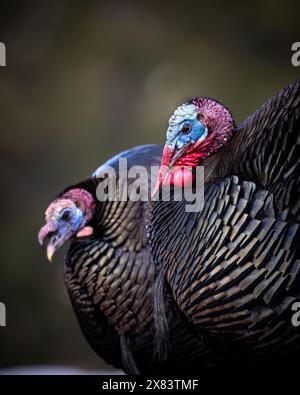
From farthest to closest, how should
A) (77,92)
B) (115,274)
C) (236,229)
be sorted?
1. (77,92)
2. (115,274)
3. (236,229)

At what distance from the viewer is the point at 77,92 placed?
5031mm

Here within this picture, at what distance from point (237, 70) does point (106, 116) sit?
100 centimetres

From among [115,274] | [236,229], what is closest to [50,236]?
[115,274]

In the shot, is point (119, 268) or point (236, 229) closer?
point (236, 229)

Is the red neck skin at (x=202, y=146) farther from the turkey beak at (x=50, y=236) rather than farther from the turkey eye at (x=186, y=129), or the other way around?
the turkey beak at (x=50, y=236)

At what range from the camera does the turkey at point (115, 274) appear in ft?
8.49

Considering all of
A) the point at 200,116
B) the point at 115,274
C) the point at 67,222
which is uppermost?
the point at 200,116

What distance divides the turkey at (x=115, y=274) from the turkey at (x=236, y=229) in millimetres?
400

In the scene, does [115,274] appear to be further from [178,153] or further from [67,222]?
[178,153]

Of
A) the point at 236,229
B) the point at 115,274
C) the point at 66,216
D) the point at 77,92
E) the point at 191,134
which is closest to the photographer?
the point at 236,229

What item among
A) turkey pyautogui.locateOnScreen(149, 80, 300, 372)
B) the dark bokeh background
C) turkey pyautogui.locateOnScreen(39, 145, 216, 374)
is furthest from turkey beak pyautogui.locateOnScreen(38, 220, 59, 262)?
the dark bokeh background

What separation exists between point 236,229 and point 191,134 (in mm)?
400

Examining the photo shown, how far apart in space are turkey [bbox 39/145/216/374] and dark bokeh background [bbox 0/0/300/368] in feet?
6.78
